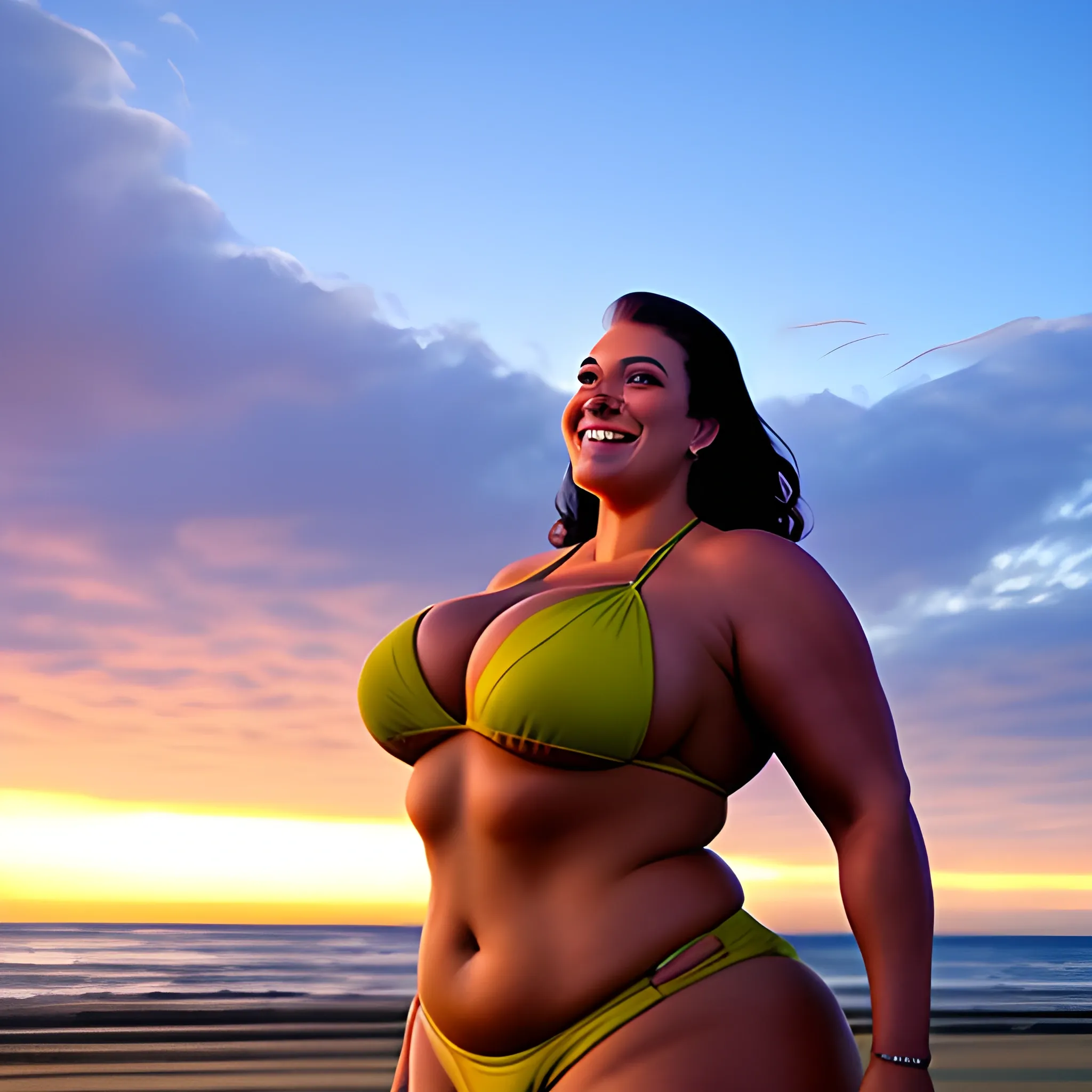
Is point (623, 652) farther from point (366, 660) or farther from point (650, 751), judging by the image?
point (366, 660)

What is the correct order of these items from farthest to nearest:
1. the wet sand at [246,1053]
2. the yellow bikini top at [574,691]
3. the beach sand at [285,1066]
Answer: the wet sand at [246,1053] → the beach sand at [285,1066] → the yellow bikini top at [574,691]

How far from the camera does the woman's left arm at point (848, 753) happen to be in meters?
2.41

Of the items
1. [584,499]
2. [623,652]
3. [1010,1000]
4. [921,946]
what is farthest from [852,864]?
[1010,1000]

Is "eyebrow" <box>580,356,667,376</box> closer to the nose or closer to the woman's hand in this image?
the nose

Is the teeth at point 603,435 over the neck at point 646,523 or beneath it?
over

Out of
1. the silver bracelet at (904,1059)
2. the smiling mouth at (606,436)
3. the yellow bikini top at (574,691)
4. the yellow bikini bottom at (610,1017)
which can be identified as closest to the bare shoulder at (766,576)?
the yellow bikini top at (574,691)

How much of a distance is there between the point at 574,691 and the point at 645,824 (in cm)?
29

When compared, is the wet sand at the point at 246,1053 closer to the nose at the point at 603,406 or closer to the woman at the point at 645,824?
the woman at the point at 645,824

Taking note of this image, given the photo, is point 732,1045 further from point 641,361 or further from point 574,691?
point 641,361

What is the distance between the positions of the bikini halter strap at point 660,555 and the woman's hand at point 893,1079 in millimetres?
1028

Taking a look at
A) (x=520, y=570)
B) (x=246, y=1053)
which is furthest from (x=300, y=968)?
(x=520, y=570)

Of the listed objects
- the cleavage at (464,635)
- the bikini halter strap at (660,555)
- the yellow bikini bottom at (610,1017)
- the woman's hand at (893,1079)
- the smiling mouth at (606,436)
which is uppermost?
the smiling mouth at (606,436)

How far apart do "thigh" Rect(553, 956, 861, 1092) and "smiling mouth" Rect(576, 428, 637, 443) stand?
1.19 meters

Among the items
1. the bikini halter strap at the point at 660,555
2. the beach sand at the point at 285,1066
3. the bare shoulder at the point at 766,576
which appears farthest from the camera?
the beach sand at the point at 285,1066
